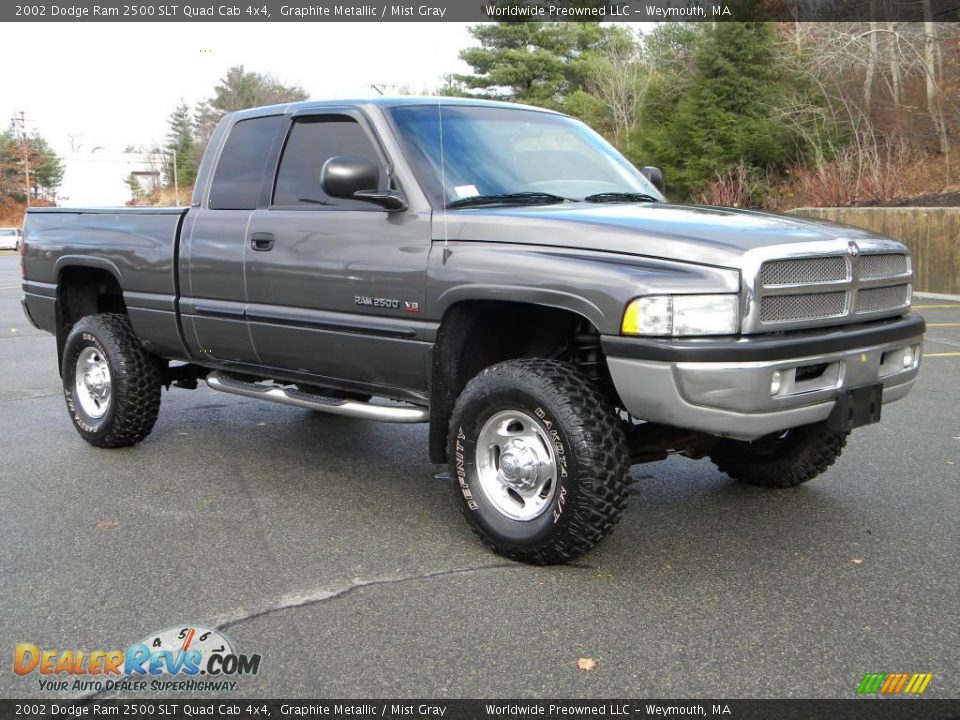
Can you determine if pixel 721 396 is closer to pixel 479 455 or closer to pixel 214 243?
pixel 479 455

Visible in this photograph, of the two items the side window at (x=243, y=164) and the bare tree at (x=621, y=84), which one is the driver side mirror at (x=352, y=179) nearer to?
the side window at (x=243, y=164)

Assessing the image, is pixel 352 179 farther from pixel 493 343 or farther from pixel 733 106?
pixel 733 106

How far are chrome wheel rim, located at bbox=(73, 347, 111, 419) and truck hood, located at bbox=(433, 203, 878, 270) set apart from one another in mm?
2959

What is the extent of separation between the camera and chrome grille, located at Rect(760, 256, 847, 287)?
146 inches

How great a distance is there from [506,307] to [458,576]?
1.19 metres

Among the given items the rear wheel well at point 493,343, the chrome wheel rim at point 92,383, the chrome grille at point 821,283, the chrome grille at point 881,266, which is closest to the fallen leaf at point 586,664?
the chrome grille at point 821,283

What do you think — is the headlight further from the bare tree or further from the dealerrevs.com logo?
the bare tree

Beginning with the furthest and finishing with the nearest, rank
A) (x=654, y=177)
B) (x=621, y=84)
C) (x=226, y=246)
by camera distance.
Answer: (x=621, y=84) → (x=654, y=177) → (x=226, y=246)

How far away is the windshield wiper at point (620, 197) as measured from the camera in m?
4.91

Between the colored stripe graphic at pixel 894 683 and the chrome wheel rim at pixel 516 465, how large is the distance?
53.9 inches

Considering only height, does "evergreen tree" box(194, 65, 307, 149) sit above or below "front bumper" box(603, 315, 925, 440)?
above

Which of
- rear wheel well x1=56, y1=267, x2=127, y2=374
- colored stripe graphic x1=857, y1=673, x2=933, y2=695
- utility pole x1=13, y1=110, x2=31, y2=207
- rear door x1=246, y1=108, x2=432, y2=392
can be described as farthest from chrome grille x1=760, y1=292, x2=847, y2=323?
utility pole x1=13, y1=110, x2=31, y2=207

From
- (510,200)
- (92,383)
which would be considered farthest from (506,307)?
(92,383)

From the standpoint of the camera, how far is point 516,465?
4.18m
